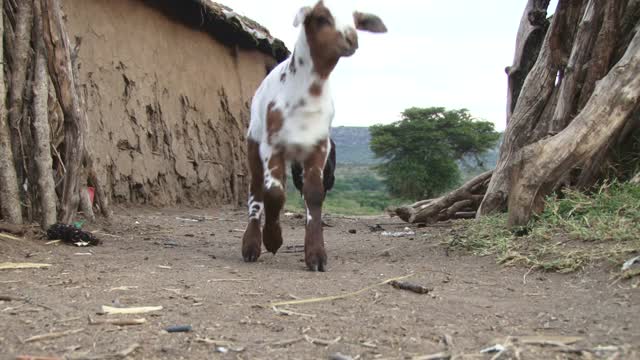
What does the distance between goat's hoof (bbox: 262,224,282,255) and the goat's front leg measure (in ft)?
1.26

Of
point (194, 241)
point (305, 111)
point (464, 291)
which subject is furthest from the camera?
point (194, 241)

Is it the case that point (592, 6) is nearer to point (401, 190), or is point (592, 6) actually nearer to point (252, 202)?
point (252, 202)

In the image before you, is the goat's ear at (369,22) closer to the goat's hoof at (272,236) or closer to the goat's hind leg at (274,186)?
the goat's hind leg at (274,186)

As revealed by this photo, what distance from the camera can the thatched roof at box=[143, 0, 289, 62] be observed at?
384 inches

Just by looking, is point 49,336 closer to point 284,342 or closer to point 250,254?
point 284,342

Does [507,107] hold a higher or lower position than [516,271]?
higher

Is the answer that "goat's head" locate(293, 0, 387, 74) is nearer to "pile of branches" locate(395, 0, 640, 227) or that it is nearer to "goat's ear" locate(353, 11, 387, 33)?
"goat's ear" locate(353, 11, 387, 33)

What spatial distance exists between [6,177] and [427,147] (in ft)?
76.6

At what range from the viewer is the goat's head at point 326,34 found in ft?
12.1

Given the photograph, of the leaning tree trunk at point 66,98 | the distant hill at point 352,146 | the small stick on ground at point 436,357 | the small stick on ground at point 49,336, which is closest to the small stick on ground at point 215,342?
the small stick on ground at point 49,336

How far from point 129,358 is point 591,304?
181cm

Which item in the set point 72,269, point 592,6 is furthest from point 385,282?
point 592,6

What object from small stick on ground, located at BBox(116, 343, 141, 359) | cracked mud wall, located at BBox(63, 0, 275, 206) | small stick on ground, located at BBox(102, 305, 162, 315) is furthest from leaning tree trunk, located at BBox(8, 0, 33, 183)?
small stick on ground, located at BBox(116, 343, 141, 359)

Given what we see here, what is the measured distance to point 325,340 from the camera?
2111mm
